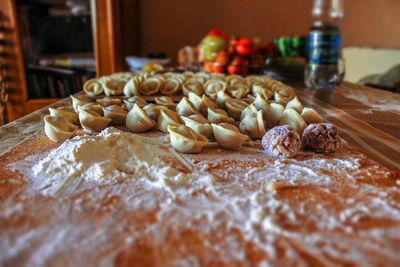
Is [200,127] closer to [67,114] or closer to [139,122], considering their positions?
[139,122]

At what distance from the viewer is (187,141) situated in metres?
0.65

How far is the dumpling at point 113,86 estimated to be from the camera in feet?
3.99

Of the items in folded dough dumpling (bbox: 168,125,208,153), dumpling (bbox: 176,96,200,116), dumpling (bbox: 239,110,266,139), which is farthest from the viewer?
dumpling (bbox: 176,96,200,116)

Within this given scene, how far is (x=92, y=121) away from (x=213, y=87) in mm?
534

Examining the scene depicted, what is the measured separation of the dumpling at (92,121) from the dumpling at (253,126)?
0.99 ft

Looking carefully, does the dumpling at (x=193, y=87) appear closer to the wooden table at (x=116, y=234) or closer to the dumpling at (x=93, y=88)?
the dumpling at (x=93, y=88)

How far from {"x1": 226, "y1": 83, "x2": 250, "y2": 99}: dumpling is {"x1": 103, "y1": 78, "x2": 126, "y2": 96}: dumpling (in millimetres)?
363

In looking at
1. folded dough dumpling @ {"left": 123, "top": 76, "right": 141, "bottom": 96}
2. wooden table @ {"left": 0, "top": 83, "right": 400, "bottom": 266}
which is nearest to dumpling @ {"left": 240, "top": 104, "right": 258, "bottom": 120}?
wooden table @ {"left": 0, "top": 83, "right": 400, "bottom": 266}

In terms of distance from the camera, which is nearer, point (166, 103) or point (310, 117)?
point (310, 117)

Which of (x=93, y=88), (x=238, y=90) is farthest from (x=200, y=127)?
(x=93, y=88)

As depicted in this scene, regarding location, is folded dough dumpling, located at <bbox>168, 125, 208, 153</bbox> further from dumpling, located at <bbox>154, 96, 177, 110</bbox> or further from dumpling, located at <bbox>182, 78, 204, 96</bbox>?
dumpling, located at <bbox>182, 78, 204, 96</bbox>

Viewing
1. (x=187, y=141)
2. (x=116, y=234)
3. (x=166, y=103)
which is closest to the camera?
(x=116, y=234)

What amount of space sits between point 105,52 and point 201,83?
51.4 inches

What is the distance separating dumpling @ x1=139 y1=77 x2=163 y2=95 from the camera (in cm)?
124
